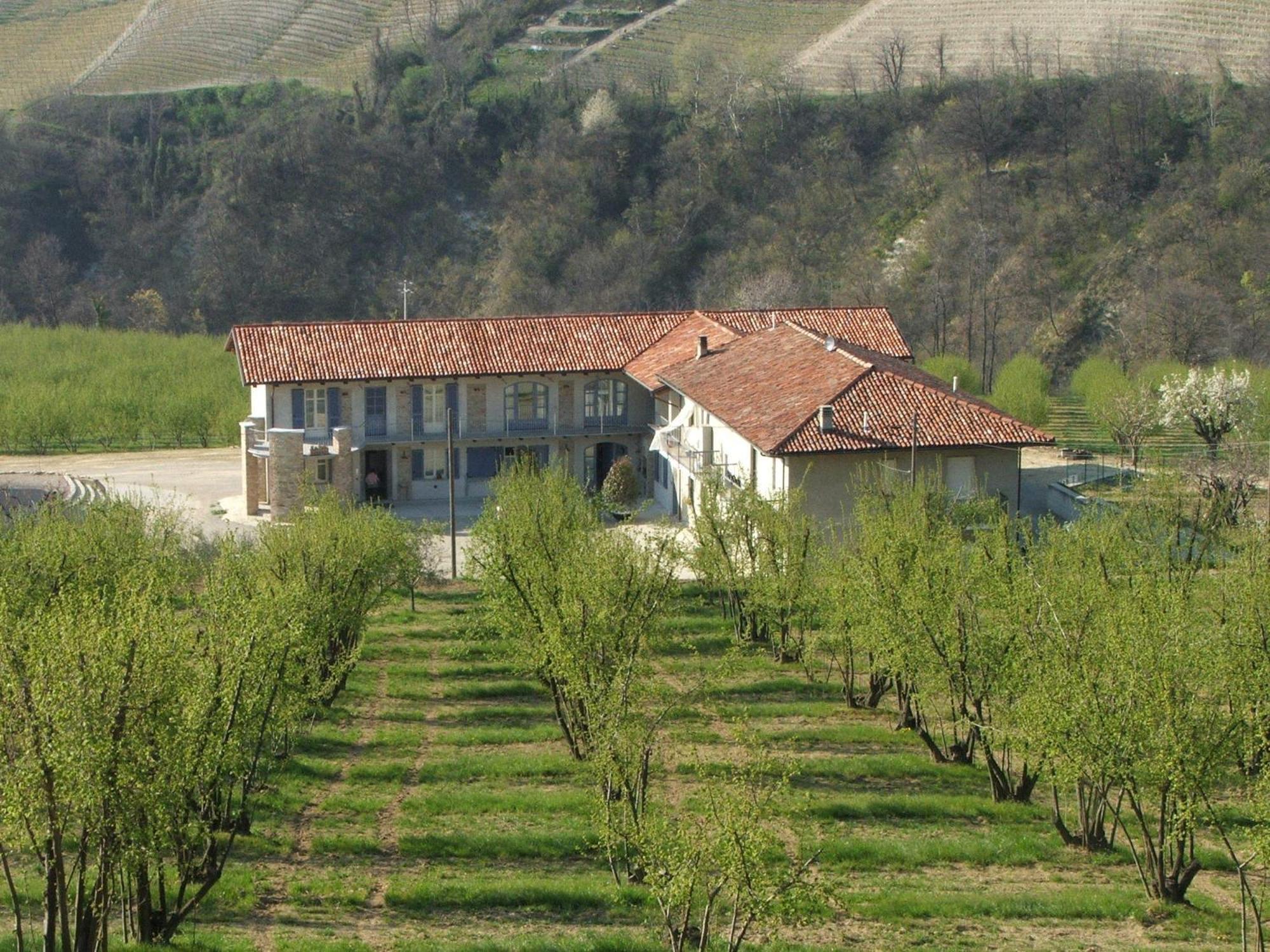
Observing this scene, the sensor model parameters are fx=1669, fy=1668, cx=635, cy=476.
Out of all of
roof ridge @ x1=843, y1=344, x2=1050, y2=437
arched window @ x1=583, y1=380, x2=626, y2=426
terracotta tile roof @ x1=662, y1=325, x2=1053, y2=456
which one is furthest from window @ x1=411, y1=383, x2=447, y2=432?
roof ridge @ x1=843, y1=344, x2=1050, y2=437

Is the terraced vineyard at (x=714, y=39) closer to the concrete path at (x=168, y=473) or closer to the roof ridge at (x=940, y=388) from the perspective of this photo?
the concrete path at (x=168, y=473)

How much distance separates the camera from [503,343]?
5341 centimetres

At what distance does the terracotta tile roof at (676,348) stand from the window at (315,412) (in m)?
9.58

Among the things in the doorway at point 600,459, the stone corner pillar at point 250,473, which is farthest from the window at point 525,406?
the stone corner pillar at point 250,473

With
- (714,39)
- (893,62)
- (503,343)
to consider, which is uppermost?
(714,39)

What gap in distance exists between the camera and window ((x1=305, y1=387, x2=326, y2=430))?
50906 mm

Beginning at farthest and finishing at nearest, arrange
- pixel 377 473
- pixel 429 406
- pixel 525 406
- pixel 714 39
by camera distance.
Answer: pixel 714 39 → pixel 525 406 → pixel 429 406 → pixel 377 473

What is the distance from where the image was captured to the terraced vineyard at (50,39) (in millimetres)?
125312

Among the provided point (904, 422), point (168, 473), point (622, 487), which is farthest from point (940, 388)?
point (168, 473)

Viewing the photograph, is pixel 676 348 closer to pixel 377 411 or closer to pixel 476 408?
pixel 476 408

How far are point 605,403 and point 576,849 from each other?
102 ft

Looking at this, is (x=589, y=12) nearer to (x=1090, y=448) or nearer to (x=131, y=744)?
(x=1090, y=448)

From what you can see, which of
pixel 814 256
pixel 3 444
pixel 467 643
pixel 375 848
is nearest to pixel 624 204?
pixel 814 256

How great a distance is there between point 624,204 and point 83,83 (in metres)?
48.3
